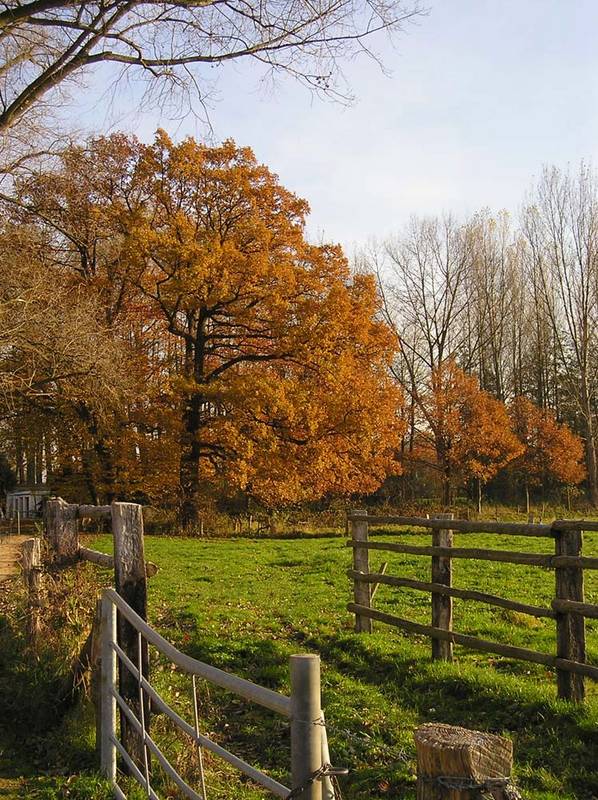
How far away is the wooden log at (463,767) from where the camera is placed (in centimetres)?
228

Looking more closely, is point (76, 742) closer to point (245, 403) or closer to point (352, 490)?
point (245, 403)

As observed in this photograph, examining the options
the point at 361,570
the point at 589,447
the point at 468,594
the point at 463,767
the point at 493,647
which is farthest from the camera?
the point at 589,447

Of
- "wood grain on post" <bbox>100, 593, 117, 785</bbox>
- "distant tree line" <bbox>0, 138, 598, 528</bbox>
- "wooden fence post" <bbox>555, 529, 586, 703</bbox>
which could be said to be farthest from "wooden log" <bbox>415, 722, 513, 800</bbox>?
"distant tree line" <bbox>0, 138, 598, 528</bbox>

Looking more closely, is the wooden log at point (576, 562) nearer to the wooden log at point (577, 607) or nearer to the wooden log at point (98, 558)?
the wooden log at point (577, 607)

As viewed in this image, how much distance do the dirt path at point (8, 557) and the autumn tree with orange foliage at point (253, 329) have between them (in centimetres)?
835

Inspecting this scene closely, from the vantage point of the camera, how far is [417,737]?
2500mm

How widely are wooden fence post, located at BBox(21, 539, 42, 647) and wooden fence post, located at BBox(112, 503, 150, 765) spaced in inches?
67.0

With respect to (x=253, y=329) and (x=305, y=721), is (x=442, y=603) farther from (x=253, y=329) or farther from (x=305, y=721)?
(x=253, y=329)

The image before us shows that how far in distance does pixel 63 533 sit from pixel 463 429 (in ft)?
113

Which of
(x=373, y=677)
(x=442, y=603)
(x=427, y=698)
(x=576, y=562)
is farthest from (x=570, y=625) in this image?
(x=373, y=677)

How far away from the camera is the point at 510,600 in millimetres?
8070

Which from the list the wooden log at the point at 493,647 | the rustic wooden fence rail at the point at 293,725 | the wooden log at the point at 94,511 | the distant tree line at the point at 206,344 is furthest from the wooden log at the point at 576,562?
the distant tree line at the point at 206,344

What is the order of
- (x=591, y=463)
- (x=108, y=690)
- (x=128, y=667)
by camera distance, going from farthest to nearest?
(x=591, y=463)
(x=108, y=690)
(x=128, y=667)

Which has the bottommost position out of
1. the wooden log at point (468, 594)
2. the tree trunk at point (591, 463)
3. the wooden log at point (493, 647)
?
the wooden log at point (493, 647)
